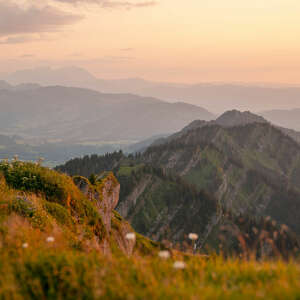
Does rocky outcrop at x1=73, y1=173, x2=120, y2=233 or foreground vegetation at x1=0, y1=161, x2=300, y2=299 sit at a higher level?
foreground vegetation at x1=0, y1=161, x2=300, y2=299

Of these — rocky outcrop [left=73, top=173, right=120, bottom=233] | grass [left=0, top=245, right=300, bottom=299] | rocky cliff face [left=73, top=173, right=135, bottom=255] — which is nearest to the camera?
grass [left=0, top=245, right=300, bottom=299]

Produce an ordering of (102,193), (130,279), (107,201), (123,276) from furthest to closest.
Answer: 1. (107,201)
2. (102,193)
3. (123,276)
4. (130,279)

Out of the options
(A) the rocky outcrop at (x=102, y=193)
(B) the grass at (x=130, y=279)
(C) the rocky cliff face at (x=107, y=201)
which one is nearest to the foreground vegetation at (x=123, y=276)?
(B) the grass at (x=130, y=279)

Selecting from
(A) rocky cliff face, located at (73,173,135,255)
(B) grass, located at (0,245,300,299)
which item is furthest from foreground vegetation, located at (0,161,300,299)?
(A) rocky cliff face, located at (73,173,135,255)

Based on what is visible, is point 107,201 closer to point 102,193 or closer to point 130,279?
point 102,193


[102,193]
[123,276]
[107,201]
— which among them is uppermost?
[123,276]

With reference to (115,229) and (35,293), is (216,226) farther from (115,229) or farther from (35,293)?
(35,293)

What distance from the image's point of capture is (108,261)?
26.6ft

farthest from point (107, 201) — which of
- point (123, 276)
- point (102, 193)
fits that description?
point (123, 276)

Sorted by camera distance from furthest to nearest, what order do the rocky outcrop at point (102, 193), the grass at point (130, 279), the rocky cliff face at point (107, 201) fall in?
the rocky cliff face at point (107, 201) → the rocky outcrop at point (102, 193) → the grass at point (130, 279)

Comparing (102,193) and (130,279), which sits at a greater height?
(130,279)

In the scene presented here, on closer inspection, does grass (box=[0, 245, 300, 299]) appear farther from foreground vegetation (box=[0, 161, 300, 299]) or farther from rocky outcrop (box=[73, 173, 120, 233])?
rocky outcrop (box=[73, 173, 120, 233])

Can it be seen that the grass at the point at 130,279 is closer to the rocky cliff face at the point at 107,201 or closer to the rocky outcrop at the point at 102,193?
the rocky outcrop at the point at 102,193

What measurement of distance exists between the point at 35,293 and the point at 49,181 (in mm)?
13969
